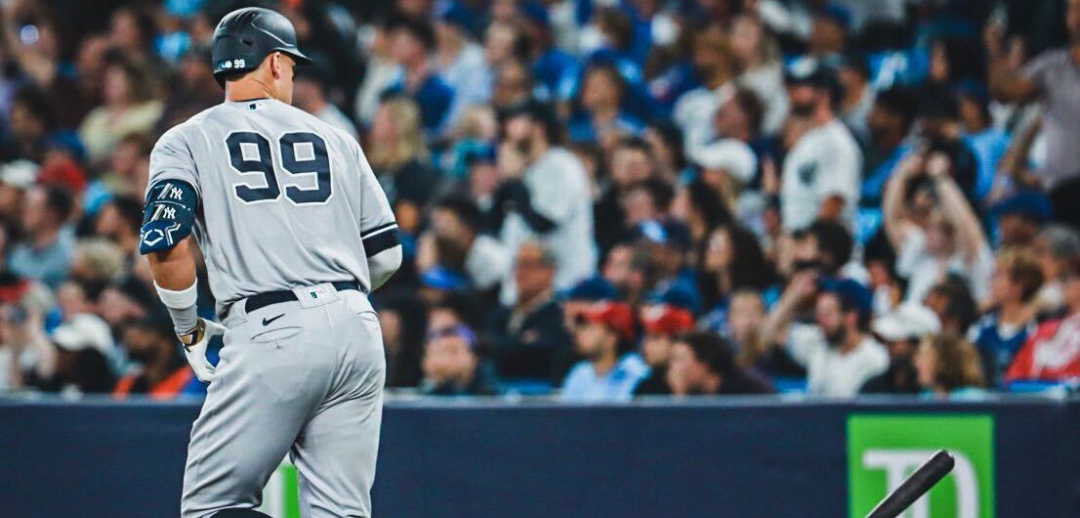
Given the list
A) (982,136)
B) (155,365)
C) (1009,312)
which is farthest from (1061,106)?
(155,365)

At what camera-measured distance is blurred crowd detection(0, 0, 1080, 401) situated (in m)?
7.20

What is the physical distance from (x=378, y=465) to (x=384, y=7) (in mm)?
6663

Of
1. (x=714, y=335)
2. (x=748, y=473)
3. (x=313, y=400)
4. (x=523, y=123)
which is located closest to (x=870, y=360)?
(x=714, y=335)

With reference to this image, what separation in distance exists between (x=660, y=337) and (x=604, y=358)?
0.97 feet

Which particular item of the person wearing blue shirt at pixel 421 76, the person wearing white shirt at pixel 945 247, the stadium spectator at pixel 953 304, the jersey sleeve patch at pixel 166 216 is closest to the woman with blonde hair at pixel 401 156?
the person wearing blue shirt at pixel 421 76

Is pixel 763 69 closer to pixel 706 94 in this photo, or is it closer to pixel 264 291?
pixel 706 94

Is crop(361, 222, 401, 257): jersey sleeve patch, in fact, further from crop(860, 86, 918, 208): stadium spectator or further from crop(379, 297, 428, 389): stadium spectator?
crop(860, 86, 918, 208): stadium spectator

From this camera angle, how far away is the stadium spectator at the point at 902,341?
6672mm

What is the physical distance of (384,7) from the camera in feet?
39.2

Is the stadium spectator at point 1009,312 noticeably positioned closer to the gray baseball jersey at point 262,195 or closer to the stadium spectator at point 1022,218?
the stadium spectator at point 1022,218

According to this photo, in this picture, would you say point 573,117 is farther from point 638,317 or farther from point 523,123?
point 638,317

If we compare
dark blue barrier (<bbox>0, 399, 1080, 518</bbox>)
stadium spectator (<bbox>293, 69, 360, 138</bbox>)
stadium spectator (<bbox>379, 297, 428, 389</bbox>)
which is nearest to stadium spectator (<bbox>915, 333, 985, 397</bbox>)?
dark blue barrier (<bbox>0, 399, 1080, 518</bbox>)

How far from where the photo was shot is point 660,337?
7.09 m

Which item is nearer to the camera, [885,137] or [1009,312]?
[1009,312]
